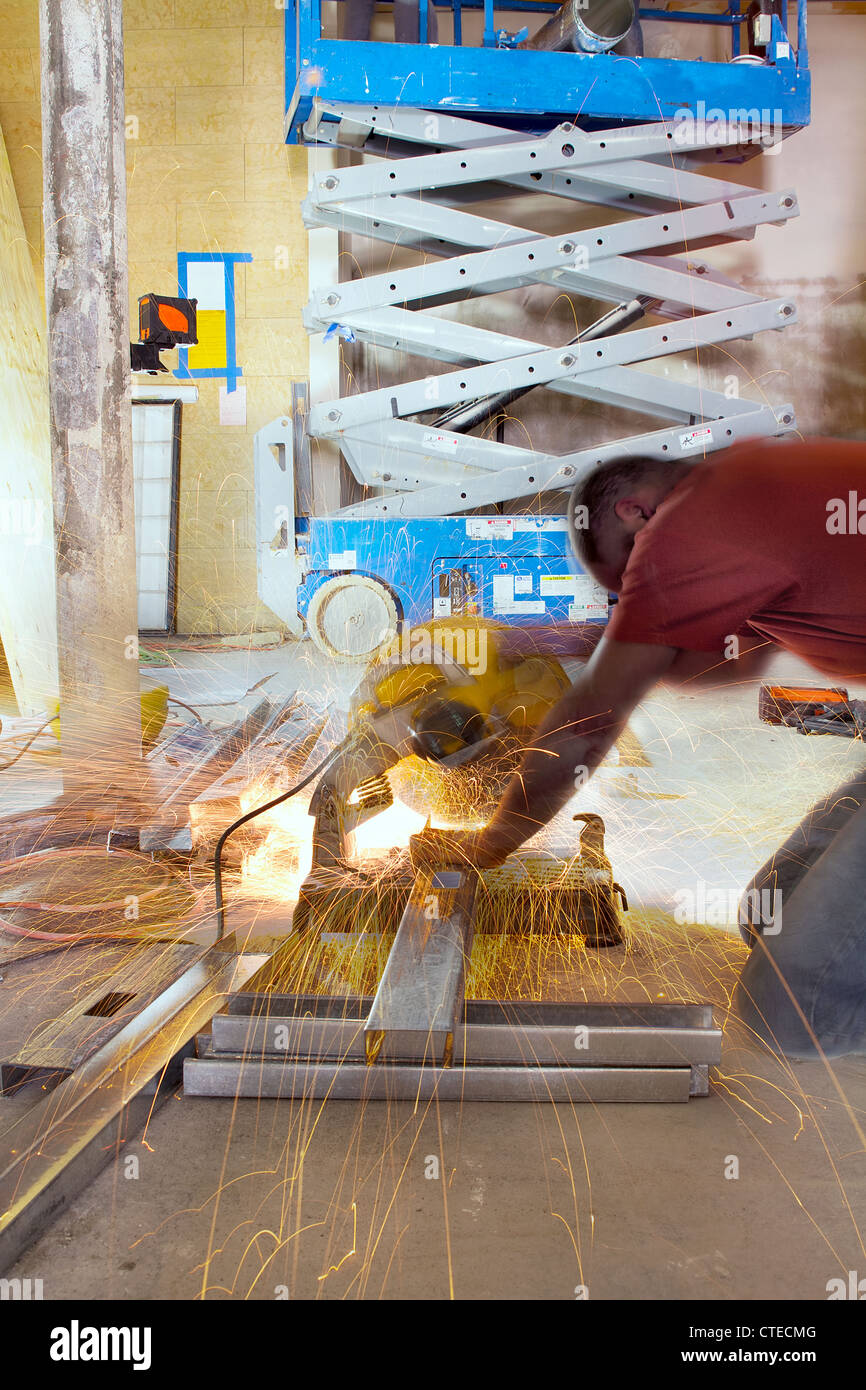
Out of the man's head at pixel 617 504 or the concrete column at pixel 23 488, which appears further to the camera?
the concrete column at pixel 23 488

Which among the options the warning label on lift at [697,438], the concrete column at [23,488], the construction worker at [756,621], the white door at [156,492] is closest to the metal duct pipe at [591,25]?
the warning label on lift at [697,438]

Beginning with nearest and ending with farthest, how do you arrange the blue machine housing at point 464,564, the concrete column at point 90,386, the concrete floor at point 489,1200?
the concrete floor at point 489,1200 < the concrete column at point 90,386 < the blue machine housing at point 464,564

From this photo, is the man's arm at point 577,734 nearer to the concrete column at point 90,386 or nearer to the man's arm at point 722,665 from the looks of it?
the man's arm at point 722,665

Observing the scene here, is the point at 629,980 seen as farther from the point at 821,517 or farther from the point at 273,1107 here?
the point at 821,517

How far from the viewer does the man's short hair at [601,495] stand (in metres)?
1.97

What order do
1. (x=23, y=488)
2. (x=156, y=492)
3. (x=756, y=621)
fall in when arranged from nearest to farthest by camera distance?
1. (x=756, y=621)
2. (x=23, y=488)
3. (x=156, y=492)

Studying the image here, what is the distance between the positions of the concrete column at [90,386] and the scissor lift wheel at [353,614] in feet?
6.66

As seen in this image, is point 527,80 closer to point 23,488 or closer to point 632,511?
point 23,488

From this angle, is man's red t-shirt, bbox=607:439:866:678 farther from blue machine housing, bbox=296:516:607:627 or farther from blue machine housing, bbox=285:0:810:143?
blue machine housing, bbox=285:0:810:143

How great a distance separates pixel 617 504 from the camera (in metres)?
1.99

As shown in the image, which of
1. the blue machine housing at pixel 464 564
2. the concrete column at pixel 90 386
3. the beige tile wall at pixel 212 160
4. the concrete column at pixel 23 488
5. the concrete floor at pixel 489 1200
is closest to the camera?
the concrete floor at pixel 489 1200

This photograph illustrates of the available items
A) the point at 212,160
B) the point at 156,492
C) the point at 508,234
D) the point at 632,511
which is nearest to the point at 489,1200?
the point at 632,511

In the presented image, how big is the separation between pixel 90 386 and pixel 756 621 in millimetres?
2325

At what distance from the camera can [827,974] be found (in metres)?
1.83
